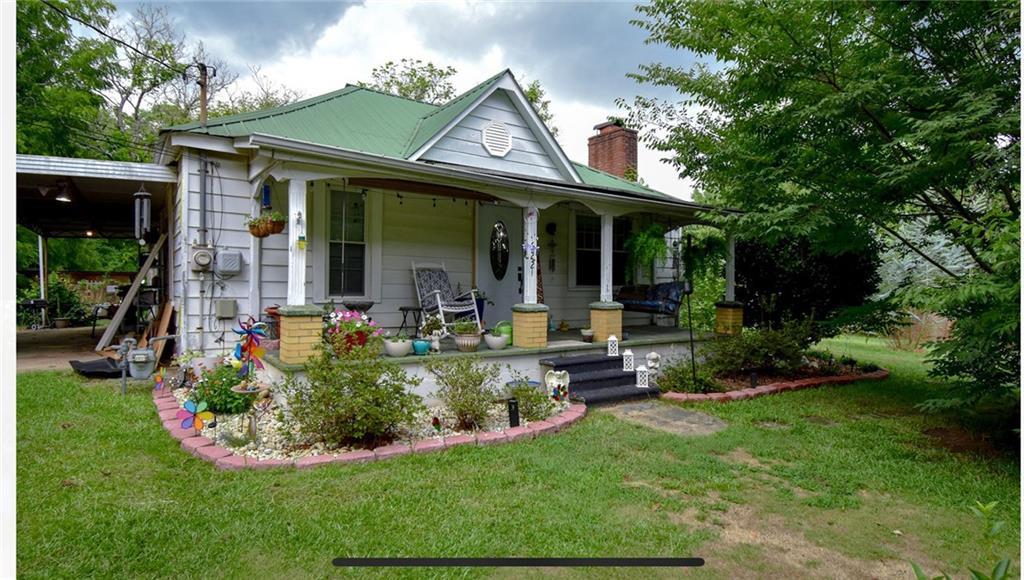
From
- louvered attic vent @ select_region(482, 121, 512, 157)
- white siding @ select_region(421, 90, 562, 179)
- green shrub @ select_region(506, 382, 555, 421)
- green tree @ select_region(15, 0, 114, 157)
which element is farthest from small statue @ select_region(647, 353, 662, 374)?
green tree @ select_region(15, 0, 114, 157)

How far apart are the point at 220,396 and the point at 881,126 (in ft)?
22.0

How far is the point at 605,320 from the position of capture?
6.78 metres

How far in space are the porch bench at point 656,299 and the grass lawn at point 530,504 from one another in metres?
3.37

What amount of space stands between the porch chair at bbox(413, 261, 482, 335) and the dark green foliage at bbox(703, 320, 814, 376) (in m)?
3.05

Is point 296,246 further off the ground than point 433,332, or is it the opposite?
point 296,246

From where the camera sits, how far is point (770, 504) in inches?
121

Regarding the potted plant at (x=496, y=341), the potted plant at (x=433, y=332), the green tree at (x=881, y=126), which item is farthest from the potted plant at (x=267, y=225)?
the green tree at (x=881, y=126)

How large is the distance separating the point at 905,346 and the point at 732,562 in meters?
12.2

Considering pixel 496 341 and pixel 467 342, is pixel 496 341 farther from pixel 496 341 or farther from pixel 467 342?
pixel 467 342

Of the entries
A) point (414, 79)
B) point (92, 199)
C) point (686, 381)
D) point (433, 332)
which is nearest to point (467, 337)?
point (433, 332)

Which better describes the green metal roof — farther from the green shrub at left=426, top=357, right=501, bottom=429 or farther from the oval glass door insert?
the green shrub at left=426, top=357, right=501, bottom=429

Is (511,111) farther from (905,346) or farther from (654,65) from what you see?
(905,346)

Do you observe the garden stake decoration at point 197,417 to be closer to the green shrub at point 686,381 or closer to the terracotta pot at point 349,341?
the terracotta pot at point 349,341

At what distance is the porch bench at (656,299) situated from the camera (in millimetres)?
7762
